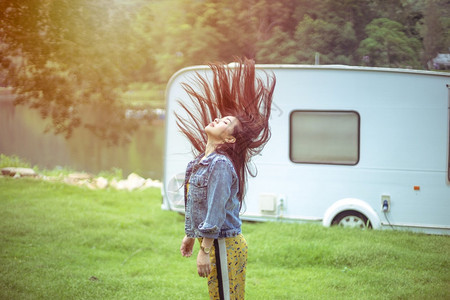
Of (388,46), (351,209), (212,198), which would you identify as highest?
(388,46)

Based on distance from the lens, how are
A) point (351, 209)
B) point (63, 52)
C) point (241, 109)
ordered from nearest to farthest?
point (241, 109) < point (351, 209) < point (63, 52)

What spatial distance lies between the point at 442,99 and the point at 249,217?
100 inches

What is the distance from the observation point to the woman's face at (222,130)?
9.32 feet

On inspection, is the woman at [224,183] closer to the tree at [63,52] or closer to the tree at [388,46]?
the tree at [388,46]

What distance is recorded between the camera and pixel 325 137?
5.97 m

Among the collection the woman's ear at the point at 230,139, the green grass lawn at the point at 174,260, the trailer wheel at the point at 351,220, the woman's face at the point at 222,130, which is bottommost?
the green grass lawn at the point at 174,260

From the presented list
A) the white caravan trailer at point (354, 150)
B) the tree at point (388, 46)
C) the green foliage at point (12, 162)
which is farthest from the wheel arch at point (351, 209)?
the green foliage at point (12, 162)

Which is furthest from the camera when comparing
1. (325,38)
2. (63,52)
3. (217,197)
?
(63,52)

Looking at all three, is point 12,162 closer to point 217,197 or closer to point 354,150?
point 354,150

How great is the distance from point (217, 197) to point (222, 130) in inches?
15.4

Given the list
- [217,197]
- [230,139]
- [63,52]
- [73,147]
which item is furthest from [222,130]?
[73,147]

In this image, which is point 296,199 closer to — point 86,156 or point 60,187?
point 60,187

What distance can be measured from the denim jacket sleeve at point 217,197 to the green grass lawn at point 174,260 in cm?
175

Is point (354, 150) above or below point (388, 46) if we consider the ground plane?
below
